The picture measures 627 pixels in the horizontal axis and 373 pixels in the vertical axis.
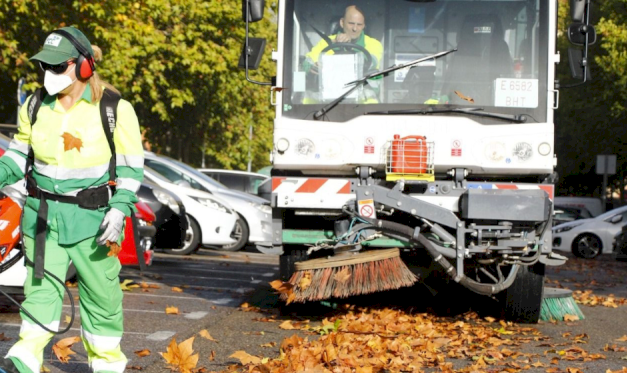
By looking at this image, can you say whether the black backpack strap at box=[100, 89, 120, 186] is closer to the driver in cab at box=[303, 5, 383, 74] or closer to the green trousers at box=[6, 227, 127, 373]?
the green trousers at box=[6, 227, 127, 373]

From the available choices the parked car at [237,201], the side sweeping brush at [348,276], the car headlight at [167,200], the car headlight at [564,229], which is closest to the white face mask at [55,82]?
the side sweeping brush at [348,276]

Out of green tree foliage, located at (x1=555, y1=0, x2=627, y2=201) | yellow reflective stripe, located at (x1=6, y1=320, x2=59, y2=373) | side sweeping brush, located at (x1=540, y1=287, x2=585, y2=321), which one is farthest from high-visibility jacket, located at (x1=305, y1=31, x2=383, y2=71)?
green tree foliage, located at (x1=555, y1=0, x2=627, y2=201)

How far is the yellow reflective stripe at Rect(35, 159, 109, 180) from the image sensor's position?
5.39 metres

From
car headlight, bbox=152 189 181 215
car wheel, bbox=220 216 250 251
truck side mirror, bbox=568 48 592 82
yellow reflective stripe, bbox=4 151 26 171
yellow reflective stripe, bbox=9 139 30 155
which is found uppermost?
truck side mirror, bbox=568 48 592 82

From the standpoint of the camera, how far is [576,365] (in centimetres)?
745

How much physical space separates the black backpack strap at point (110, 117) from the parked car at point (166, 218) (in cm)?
920

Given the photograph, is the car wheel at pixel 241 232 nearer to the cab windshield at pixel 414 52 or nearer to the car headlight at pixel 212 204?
the car headlight at pixel 212 204

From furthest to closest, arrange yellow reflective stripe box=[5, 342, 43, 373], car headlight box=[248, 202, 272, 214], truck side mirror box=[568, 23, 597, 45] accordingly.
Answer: car headlight box=[248, 202, 272, 214] → truck side mirror box=[568, 23, 597, 45] → yellow reflective stripe box=[5, 342, 43, 373]

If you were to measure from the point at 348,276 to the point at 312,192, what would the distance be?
106 cm

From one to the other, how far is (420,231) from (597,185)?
41872mm

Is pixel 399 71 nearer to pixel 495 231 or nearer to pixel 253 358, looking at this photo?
pixel 495 231

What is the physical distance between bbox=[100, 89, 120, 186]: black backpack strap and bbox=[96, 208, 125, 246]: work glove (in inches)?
11.0

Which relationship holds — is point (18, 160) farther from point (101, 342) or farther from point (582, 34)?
point (582, 34)

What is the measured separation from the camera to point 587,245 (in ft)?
81.1
